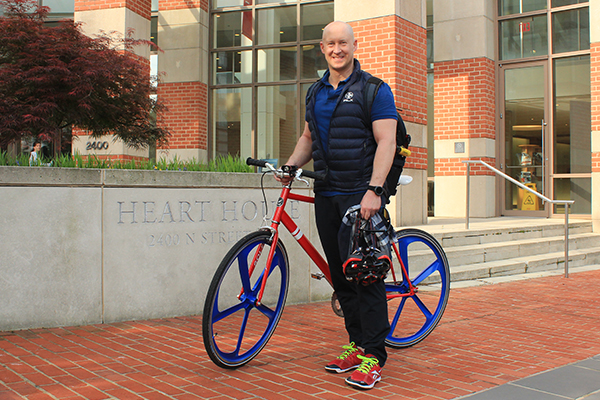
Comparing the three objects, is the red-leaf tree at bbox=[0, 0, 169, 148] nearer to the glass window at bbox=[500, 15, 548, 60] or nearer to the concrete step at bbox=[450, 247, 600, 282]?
the concrete step at bbox=[450, 247, 600, 282]

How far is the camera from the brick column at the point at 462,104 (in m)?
12.4

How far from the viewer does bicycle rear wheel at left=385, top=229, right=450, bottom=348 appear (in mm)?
4137

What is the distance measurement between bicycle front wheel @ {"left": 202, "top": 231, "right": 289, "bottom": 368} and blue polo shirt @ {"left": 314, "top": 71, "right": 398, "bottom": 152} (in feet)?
2.46

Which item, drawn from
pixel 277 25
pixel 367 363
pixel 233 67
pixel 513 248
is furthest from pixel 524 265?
Answer: pixel 233 67

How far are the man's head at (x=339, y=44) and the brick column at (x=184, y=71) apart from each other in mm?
10742

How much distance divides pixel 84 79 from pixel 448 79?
7824mm

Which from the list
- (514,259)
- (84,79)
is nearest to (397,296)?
(514,259)

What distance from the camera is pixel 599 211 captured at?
11.1 metres

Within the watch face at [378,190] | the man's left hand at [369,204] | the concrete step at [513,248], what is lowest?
the concrete step at [513,248]

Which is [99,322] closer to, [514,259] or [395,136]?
[395,136]

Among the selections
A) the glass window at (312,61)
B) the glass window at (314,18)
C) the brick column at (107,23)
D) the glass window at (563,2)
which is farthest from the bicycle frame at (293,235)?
the glass window at (563,2)

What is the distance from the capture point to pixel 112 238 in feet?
15.8

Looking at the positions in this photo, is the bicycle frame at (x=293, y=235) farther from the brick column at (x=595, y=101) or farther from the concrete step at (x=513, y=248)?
the brick column at (x=595, y=101)

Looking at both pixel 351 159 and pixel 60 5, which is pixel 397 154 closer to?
pixel 351 159
